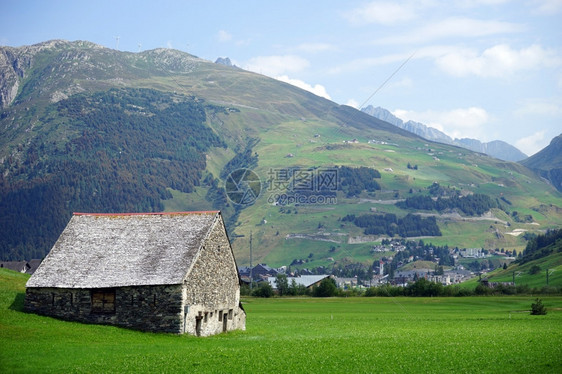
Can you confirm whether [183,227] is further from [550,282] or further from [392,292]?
[550,282]

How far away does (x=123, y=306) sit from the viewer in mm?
49625

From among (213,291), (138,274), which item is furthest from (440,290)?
(138,274)

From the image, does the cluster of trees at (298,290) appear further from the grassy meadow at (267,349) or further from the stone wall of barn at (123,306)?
the stone wall of barn at (123,306)

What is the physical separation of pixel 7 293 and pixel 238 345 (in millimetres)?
19284

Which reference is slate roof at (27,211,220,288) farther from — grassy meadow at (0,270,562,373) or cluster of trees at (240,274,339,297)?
cluster of trees at (240,274,339,297)

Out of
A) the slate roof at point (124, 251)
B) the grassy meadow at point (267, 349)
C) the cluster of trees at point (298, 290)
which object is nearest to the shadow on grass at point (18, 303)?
the grassy meadow at point (267, 349)

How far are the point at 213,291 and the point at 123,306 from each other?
7187 mm

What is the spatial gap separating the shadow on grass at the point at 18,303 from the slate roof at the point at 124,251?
2.03 meters

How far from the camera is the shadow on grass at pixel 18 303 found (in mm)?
50737

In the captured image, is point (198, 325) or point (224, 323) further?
point (224, 323)

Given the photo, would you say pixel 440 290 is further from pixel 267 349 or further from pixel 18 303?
pixel 18 303

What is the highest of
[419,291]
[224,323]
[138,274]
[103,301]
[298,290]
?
[138,274]

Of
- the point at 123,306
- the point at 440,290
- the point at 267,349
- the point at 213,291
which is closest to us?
the point at 267,349

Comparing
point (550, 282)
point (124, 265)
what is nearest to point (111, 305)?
point (124, 265)
